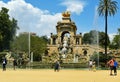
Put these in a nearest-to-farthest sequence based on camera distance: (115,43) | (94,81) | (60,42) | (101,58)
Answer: (94,81)
(101,58)
(60,42)
(115,43)

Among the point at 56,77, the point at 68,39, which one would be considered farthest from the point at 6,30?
the point at 56,77

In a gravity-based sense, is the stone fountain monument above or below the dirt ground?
above

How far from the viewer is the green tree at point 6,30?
356 ft

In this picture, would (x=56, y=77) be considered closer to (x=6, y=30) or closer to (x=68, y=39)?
(x=6, y=30)

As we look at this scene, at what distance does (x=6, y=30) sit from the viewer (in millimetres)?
111188

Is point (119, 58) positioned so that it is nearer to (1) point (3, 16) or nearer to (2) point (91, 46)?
(1) point (3, 16)

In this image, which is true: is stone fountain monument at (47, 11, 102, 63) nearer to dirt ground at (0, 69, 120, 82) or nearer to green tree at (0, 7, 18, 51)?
green tree at (0, 7, 18, 51)

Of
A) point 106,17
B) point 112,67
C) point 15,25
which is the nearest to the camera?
point 112,67

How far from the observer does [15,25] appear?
119750 millimetres

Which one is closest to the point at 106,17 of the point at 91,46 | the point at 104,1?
the point at 104,1

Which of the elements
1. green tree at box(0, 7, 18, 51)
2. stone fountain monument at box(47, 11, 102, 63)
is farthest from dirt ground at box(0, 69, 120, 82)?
stone fountain monument at box(47, 11, 102, 63)

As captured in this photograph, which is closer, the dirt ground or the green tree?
the dirt ground

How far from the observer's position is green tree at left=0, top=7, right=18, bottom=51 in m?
109

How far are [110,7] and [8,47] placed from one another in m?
44.0
